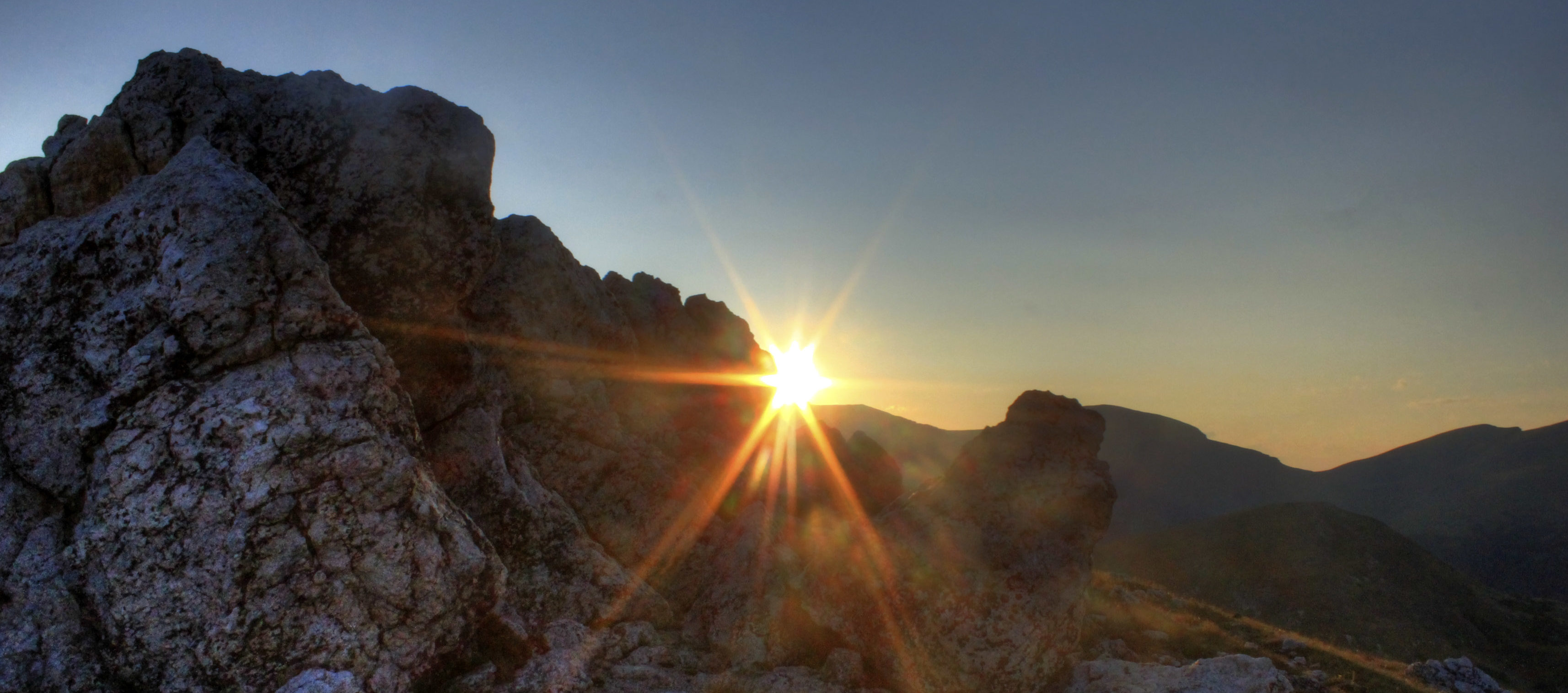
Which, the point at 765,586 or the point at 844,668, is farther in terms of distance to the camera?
the point at 765,586

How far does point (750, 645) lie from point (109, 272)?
13.2 meters

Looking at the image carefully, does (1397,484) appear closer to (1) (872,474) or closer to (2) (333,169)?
(1) (872,474)

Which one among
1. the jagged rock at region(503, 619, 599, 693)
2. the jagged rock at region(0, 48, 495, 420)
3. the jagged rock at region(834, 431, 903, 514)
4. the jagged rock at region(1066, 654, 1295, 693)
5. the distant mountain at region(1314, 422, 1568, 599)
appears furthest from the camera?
the distant mountain at region(1314, 422, 1568, 599)

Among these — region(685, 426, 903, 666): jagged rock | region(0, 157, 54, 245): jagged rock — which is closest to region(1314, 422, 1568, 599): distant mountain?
region(685, 426, 903, 666): jagged rock

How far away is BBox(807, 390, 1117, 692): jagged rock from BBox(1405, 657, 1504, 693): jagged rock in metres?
11.2

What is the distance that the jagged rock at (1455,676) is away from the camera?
67.6 ft

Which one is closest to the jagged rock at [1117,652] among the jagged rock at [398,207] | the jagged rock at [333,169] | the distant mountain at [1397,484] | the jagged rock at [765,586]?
the jagged rock at [765,586]

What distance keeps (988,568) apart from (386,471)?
13.5 metres

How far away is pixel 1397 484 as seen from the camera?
131 m

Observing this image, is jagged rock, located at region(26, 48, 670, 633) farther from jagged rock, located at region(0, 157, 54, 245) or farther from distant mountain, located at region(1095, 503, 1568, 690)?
distant mountain, located at region(1095, 503, 1568, 690)

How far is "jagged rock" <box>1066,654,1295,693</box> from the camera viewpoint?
48.2 feet

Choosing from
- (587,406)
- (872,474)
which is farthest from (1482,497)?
(587,406)

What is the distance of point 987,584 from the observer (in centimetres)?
1720

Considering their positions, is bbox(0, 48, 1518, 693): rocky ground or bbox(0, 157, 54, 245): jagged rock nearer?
bbox(0, 48, 1518, 693): rocky ground
